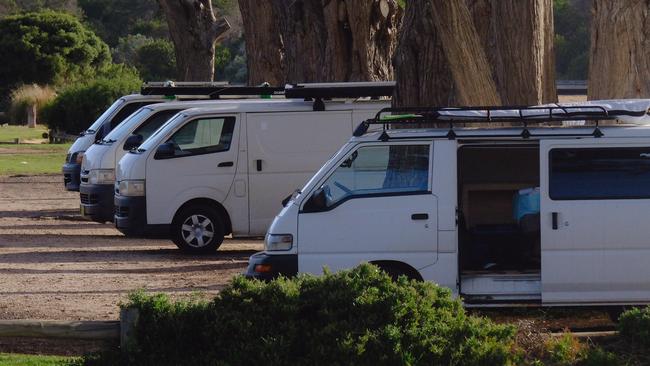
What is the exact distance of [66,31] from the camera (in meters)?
59.4

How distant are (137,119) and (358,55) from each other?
5286 millimetres

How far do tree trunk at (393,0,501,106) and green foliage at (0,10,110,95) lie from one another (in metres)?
42.8

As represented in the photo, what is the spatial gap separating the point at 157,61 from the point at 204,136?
50415 mm

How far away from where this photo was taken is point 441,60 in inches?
618

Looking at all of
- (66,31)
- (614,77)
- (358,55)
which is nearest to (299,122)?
(614,77)

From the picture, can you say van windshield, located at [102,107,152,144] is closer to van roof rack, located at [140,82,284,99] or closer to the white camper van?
van roof rack, located at [140,82,284,99]

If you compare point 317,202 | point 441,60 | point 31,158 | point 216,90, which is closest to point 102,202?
point 216,90

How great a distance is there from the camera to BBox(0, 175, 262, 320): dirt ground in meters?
13.0

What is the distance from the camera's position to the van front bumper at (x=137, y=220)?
17.0 meters

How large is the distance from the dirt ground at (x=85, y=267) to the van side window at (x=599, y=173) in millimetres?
4363

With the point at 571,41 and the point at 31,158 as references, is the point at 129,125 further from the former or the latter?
the point at 571,41

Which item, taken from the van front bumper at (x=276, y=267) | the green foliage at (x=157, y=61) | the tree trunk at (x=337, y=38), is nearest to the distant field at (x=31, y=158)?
the tree trunk at (x=337, y=38)

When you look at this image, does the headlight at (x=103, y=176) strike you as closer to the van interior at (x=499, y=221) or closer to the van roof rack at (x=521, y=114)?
the van interior at (x=499, y=221)

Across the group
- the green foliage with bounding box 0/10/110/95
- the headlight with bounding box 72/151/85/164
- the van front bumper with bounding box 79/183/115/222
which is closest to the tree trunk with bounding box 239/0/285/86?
the headlight with bounding box 72/151/85/164
